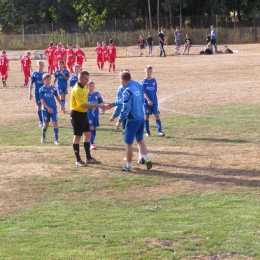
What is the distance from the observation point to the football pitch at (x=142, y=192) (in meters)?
8.29

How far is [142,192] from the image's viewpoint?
1131 centimetres

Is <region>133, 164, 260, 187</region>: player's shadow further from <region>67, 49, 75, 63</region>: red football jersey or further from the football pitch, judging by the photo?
<region>67, 49, 75, 63</region>: red football jersey

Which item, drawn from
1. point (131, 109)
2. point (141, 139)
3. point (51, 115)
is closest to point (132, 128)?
point (131, 109)

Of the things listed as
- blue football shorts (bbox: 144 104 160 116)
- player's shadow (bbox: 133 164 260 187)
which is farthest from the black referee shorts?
blue football shorts (bbox: 144 104 160 116)

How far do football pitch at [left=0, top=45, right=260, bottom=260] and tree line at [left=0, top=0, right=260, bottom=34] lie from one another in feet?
146

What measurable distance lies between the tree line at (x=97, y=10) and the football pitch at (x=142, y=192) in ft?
146

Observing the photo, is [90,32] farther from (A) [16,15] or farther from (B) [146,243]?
(B) [146,243]

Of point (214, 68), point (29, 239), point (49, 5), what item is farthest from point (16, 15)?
point (29, 239)

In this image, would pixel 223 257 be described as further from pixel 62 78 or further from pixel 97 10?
pixel 97 10

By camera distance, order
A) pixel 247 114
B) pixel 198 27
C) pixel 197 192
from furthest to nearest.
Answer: pixel 198 27
pixel 247 114
pixel 197 192

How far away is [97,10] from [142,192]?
196 ft

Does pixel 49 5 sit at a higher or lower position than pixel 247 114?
higher

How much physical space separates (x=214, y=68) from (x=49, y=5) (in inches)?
1495

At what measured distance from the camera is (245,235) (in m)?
8.41
